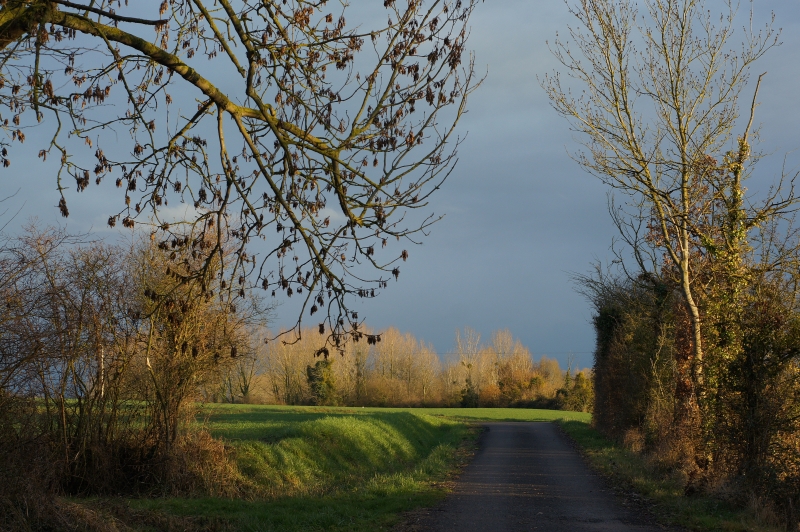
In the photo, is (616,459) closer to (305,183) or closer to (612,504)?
(612,504)

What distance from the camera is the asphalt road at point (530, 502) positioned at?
434 inches

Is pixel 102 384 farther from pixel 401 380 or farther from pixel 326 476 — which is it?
pixel 401 380

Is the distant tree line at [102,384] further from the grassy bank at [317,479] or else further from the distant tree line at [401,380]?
the distant tree line at [401,380]

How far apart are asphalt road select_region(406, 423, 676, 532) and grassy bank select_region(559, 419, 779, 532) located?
0.46 m

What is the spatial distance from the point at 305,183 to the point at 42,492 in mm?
5757

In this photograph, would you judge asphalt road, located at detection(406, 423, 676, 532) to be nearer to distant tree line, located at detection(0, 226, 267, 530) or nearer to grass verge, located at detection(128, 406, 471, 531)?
grass verge, located at detection(128, 406, 471, 531)

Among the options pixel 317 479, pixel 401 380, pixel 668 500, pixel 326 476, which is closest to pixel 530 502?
pixel 668 500

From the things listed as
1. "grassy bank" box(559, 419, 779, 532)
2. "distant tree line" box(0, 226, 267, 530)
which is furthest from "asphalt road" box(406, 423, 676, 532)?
"distant tree line" box(0, 226, 267, 530)

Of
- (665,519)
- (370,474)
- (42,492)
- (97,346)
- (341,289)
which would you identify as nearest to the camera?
(341,289)

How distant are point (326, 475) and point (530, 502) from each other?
9.28 m

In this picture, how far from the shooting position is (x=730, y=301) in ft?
45.4

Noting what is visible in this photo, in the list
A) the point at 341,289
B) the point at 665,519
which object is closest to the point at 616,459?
the point at 665,519

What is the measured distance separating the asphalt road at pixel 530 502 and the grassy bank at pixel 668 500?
457 mm

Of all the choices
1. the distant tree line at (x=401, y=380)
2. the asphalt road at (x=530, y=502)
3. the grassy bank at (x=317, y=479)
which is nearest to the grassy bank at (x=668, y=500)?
the asphalt road at (x=530, y=502)
